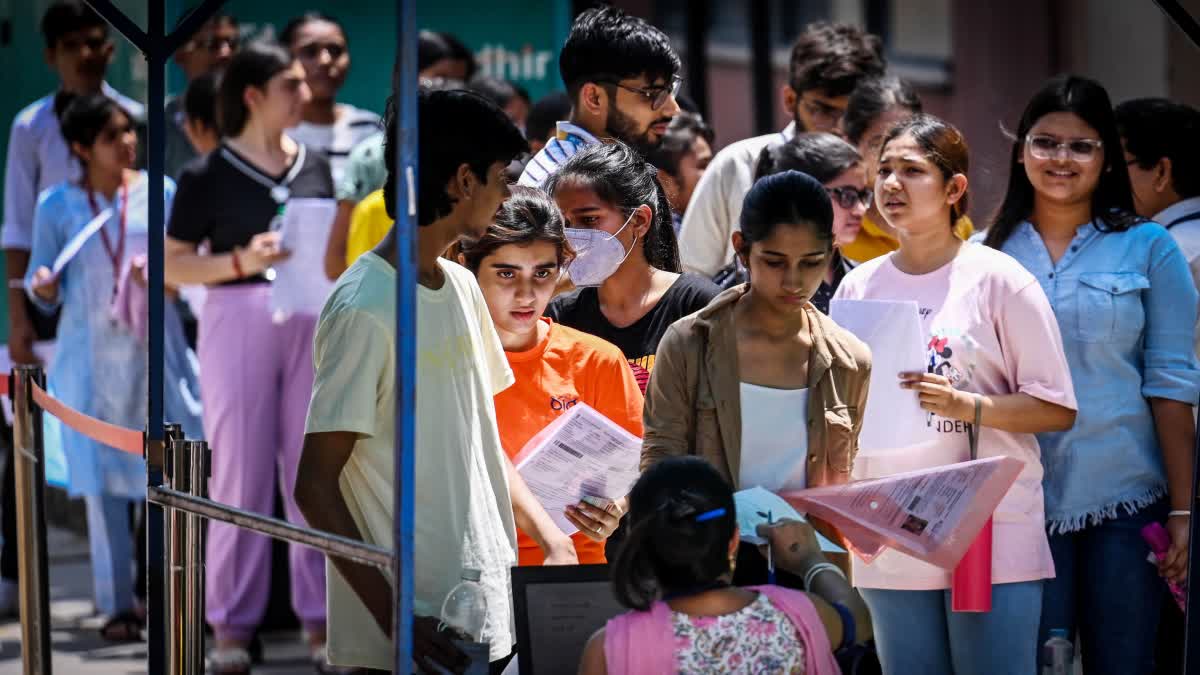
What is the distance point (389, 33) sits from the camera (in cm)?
888

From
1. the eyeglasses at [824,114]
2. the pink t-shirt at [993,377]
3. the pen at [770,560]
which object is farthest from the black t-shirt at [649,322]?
the eyeglasses at [824,114]

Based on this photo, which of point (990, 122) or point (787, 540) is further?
point (990, 122)

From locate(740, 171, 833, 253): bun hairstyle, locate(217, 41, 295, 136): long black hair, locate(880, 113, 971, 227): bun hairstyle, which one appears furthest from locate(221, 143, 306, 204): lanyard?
locate(740, 171, 833, 253): bun hairstyle

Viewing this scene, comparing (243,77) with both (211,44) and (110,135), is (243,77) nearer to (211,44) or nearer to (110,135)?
(110,135)

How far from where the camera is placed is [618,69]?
5039mm

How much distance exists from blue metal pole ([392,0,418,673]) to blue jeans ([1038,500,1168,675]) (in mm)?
2005

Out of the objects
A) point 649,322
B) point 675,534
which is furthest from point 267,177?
point 675,534

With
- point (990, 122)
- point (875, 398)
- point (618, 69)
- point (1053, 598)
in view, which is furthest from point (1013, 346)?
point (990, 122)

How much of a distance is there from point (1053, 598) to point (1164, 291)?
80cm

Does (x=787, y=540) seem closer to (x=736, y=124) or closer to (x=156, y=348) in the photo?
(x=156, y=348)

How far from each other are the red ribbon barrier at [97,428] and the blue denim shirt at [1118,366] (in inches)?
89.9

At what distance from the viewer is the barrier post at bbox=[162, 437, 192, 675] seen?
406 centimetres

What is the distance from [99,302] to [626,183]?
12.0 ft

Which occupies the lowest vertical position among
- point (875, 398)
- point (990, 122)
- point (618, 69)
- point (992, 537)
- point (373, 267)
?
point (992, 537)
